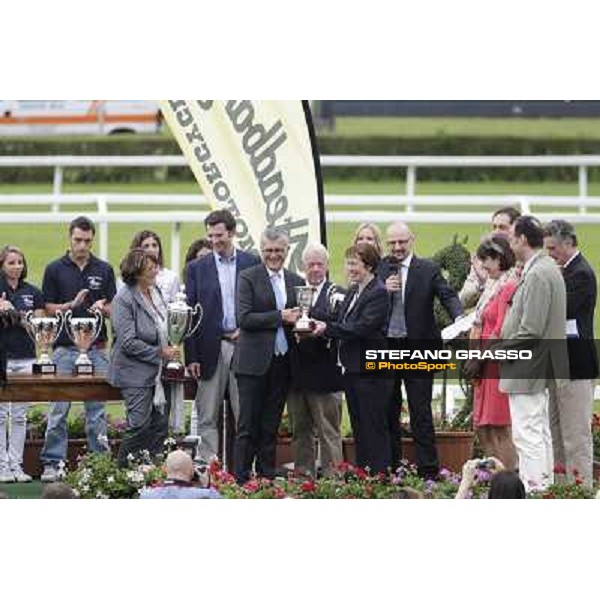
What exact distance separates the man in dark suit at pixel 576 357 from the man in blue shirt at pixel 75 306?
8.36ft

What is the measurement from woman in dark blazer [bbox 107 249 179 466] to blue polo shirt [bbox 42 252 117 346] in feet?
2.43

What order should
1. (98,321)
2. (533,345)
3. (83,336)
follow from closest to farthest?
(533,345) → (83,336) → (98,321)

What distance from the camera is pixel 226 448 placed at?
40.7ft

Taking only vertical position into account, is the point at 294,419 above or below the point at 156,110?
below

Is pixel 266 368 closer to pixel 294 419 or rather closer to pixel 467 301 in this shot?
pixel 294 419

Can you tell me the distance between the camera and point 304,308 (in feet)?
39.0

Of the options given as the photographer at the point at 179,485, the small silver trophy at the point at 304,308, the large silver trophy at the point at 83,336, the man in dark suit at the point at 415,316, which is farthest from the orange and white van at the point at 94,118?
the photographer at the point at 179,485

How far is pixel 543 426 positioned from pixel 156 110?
1668 cm

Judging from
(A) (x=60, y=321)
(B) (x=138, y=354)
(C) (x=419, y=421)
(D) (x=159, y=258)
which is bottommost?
(C) (x=419, y=421)

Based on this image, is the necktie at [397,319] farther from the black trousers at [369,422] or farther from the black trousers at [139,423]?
the black trousers at [139,423]

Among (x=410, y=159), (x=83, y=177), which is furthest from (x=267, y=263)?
(x=83, y=177)

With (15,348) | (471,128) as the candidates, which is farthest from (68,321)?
(471,128)

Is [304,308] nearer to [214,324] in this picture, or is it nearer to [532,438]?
[214,324]

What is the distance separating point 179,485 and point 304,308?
72.7 inches
